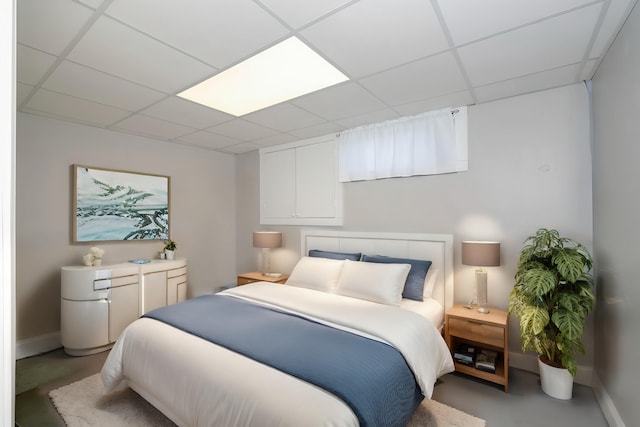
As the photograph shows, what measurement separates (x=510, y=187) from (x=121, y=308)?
4217mm

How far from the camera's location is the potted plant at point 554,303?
2.10 metres

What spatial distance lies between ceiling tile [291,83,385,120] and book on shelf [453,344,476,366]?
2.45 meters

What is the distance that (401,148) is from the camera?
334 centimetres

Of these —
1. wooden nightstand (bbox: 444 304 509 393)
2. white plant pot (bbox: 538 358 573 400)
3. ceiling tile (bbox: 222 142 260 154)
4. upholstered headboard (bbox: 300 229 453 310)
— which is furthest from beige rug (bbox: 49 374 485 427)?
ceiling tile (bbox: 222 142 260 154)

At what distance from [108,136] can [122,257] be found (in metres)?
1.51

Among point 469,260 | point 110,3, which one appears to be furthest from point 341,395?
point 110,3

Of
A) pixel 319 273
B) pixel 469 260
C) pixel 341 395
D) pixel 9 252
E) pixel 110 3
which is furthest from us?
pixel 319 273

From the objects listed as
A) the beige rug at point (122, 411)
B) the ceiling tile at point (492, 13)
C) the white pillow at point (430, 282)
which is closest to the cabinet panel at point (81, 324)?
the beige rug at point (122, 411)

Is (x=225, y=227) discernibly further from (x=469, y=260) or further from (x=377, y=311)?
(x=469, y=260)

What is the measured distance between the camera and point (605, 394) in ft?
6.96

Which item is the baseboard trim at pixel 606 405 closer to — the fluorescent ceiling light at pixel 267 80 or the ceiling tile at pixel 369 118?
the ceiling tile at pixel 369 118

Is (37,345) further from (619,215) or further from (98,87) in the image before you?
(619,215)

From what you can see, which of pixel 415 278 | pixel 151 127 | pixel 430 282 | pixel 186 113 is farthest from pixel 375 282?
pixel 151 127

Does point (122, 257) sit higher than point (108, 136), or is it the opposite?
point (108, 136)
